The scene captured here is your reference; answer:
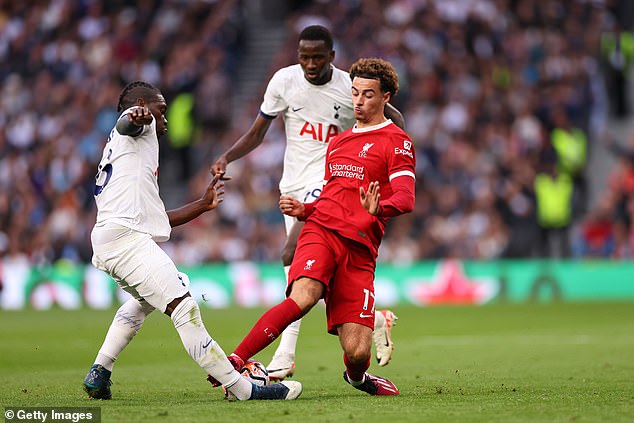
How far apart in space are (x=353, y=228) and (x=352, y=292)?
1.45 feet

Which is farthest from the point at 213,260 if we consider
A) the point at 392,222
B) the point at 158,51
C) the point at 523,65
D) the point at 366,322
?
the point at 366,322

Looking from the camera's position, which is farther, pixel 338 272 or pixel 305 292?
pixel 338 272

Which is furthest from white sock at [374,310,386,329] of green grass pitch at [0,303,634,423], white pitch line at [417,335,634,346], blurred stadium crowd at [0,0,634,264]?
blurred stadium crowd at [0,0,634,264]

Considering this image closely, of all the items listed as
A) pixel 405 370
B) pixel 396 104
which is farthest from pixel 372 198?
pixel 396 104

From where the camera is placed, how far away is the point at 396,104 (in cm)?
2377

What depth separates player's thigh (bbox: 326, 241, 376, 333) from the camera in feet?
26.1

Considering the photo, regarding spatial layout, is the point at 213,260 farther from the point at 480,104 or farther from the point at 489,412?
the point at 489,412

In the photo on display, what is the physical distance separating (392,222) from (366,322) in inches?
575

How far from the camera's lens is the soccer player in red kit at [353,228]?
25.6 ft

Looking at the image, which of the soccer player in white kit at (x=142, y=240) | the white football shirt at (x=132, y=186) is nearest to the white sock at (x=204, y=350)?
the soccer player in white kit at (x=142, y=240)

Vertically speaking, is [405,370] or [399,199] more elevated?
[399,199]

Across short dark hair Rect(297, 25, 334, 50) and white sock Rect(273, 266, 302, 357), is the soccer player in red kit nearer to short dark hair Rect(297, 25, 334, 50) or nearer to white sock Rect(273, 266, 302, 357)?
short dark hair Rect(297, 25, 334, 50)

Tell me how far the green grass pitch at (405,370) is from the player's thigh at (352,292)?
1.82 ft

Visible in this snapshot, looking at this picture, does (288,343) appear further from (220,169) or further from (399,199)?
(399,199)
